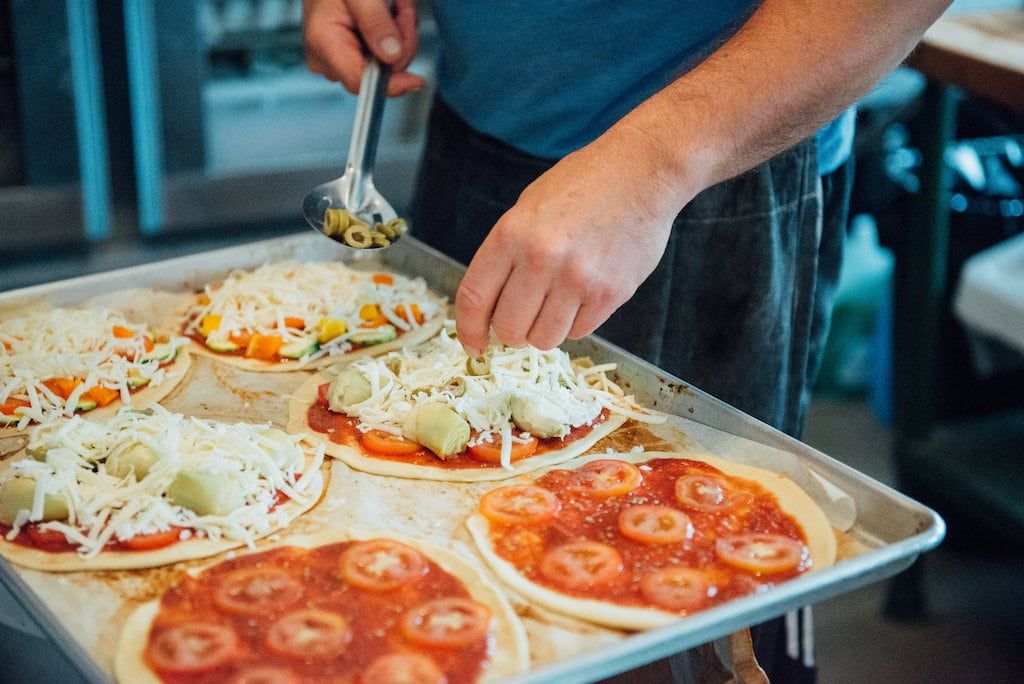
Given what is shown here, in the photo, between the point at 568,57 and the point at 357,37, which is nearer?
the point at 568,57

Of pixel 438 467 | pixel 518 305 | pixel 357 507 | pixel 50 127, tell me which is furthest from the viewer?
pixel 50 127

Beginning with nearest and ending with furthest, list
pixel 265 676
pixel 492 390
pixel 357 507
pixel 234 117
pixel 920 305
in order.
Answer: pixel 265 676 → pixel 357 507 → pixel 492 390 → pixel 920 305 → pixel 234 117

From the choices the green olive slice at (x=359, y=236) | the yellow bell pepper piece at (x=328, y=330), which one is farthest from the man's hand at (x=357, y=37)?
the yellow bell pepper piece at (x=328, y=330)

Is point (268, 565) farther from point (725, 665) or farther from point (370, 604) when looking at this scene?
point (725, 665)

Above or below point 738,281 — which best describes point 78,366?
below

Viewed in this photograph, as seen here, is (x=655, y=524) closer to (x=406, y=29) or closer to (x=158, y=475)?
(x=158, y=475)

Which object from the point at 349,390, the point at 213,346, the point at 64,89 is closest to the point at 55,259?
the point at 64,89

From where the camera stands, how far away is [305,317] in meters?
2.23

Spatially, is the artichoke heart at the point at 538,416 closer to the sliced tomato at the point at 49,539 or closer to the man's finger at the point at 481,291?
the man's finger at the point at 481,291

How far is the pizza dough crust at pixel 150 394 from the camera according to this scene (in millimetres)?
1862

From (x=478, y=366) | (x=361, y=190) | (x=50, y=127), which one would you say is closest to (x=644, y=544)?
(x=478, y=366)

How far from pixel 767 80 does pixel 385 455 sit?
821 mm

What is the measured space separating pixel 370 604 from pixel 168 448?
43 cm

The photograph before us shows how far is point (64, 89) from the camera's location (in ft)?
11.4
